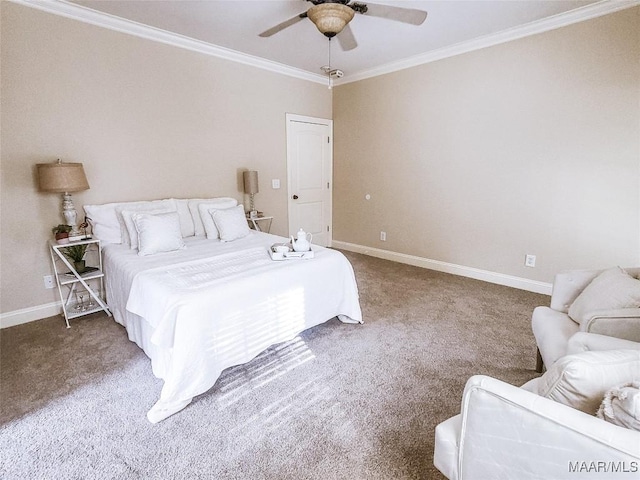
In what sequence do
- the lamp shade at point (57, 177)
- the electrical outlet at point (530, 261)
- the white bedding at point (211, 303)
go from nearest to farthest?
the white bedding at point (211, 303), the lamp shade at point (57, 177), the electrical outlet at point (530, 261)

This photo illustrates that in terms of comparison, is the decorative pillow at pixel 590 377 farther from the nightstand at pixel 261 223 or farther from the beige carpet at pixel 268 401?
the nightstand at pixel 261 223

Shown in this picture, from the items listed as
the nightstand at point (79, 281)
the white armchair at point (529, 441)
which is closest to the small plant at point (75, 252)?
the nightstand at point (79, 281)

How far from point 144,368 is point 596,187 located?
416cm

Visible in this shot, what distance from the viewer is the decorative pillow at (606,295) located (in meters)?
1.58

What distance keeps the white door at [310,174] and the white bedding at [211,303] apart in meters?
2.17

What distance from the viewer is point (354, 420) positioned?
1.78 metres

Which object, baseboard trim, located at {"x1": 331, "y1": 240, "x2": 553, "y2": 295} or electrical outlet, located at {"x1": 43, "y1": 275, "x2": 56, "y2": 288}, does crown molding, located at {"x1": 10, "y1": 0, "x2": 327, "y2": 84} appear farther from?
baseboard trim, located at {"x1": 331, "y1": 240, "x2": 553, "y2": 295}

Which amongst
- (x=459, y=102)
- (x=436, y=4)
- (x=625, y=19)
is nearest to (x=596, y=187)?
(x=625, y=19)

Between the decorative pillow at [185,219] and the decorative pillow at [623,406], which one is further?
the decorative pillow at [185,219]

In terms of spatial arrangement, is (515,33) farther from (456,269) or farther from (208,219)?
(208,219)

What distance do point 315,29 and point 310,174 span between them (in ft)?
7.23

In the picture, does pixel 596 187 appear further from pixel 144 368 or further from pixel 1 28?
pixel 1 28

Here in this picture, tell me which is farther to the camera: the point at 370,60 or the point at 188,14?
the point at 370,60

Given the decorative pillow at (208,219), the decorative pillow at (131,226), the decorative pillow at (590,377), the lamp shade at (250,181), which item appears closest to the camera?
the decorative pillow at (590,377)
